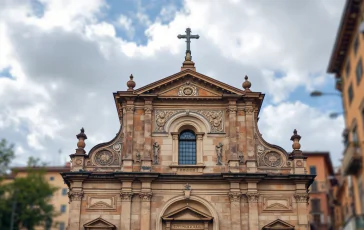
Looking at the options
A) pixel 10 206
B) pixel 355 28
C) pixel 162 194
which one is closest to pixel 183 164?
pixel 162 194

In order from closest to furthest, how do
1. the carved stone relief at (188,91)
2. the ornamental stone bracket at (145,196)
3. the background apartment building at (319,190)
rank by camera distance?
the ornamental stone bracket at (145,196) < the carved stone relief at (188,91) < the background apartment building at (319,190)

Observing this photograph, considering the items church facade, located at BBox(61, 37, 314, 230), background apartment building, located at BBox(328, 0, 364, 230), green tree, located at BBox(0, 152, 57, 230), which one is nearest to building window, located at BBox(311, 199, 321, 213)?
church facade, located at BBox(61, 37, 314, 230)

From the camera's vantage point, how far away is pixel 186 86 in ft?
127

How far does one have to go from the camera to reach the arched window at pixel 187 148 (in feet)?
122

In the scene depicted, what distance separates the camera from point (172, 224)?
35344mm

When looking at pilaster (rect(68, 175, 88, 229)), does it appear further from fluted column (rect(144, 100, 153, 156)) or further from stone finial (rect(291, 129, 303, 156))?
stone finial (rect(291, 129, 303, 156))

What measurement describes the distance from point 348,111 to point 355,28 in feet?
13.6

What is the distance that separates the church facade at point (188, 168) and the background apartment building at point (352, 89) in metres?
9.44

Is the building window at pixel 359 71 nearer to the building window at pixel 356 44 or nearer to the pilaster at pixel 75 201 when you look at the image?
the building window at pixel 356 44

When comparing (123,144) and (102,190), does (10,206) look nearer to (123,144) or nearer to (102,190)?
(102,190)

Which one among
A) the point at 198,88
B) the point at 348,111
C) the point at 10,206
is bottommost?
the point at 10,206

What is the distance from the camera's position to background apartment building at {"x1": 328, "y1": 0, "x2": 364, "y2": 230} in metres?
23.7

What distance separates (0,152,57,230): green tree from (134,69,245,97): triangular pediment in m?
9.52

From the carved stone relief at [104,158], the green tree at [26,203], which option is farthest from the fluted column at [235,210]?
the green tree at [26,203]
